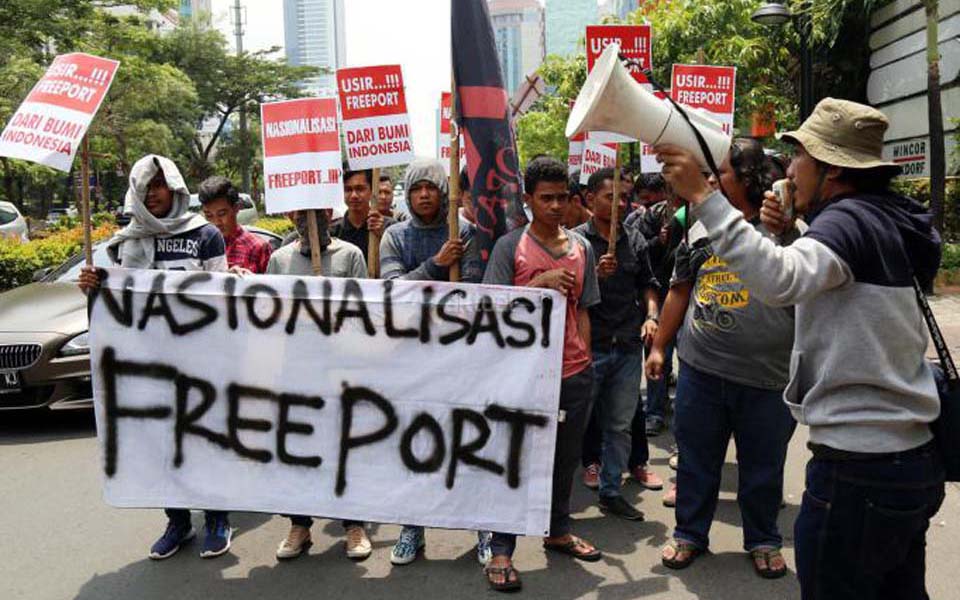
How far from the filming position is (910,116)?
55.5 feet

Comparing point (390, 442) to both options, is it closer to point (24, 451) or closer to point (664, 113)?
point (664, 113)

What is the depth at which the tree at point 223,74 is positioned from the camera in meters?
40.0

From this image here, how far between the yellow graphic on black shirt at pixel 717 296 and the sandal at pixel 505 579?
4.47 feet

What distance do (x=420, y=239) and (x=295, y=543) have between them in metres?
1.60

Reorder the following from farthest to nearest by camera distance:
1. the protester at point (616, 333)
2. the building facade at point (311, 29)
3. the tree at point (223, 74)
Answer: the building facade at point (311, 29), the tree at point (223, 74), the protester at point (616, 333)

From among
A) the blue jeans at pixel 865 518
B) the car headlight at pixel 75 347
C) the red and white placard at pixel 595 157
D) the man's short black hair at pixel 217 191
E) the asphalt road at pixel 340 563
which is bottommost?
the asphalt road at pixel 340 563

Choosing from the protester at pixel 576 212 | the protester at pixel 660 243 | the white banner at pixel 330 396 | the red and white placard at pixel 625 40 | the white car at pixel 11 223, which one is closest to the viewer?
the white banner at pixel 330 396

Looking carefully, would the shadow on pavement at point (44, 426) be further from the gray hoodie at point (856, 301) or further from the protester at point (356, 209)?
the gray hoodie at point (856, 301)

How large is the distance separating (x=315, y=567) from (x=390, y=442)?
80 cm

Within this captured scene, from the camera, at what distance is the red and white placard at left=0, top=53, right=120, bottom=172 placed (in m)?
3.63

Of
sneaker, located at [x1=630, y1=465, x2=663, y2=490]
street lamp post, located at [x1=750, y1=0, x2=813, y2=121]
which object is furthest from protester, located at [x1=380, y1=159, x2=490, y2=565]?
street lamp post, located at [x1=750, y1=0, x2=813, y2=121]

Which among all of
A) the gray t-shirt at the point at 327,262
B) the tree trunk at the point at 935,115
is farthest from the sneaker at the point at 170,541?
the tree trunk at the point at 935,115

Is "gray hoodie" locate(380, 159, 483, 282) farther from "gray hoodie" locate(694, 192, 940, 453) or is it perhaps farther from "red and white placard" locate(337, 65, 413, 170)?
"gray hoodie" locate(694, 192, 940, 453)

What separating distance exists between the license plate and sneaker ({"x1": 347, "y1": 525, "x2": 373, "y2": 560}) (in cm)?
332
